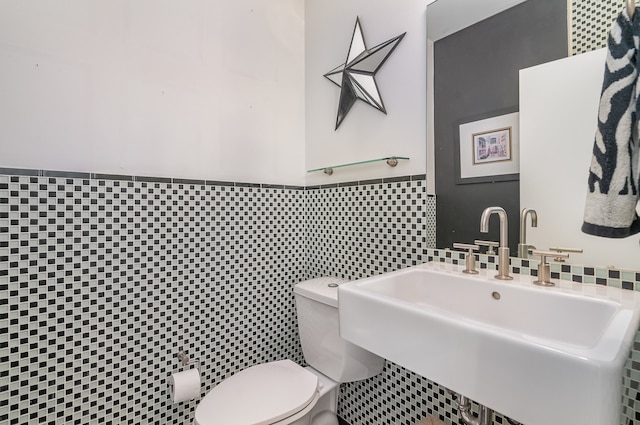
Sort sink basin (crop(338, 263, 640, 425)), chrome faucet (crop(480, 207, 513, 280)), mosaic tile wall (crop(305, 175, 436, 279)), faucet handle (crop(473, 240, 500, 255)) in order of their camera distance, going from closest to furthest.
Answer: sink basin (crop(338, 263, 640, 425)) < chrome faucet (crop(480, 207, 513, 280)) < faucet handle (crop(473, 240, 500, 255)) < mosaic tile wall (crop(305, 175, 436, 279))

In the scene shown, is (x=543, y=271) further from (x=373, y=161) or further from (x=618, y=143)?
(x=373, y=161)

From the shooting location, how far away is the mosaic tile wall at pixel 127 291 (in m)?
1.03

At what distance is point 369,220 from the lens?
56.2 inches

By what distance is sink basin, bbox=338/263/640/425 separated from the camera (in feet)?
1.60

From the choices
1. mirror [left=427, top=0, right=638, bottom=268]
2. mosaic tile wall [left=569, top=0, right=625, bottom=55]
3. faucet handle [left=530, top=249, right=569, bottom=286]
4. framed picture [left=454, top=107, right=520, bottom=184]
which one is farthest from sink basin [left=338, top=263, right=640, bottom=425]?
mosaic tile wall [left=569, top=0, right=625, bottom=55]

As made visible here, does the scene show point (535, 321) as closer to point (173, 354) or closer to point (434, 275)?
point (434, 275)

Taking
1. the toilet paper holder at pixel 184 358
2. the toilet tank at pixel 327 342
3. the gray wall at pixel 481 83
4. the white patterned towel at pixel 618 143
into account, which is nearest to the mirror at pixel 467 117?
the gray wall at pixel 481 83

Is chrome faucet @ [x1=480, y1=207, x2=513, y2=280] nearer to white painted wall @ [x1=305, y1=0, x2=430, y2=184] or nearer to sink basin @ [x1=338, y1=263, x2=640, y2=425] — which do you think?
sink basin @ [x1=338, y1=263, x2=640, y2=425]

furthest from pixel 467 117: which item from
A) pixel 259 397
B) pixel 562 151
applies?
pixel 259 397

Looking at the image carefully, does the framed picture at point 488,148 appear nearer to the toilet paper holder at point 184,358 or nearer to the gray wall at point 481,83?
the gray wall at point 481,83

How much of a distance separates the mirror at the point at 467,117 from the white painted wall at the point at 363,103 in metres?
0.06

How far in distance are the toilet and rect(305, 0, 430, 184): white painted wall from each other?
2.24ft

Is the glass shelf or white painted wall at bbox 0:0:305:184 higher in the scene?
white painted wall at bbox 0:0:305:184

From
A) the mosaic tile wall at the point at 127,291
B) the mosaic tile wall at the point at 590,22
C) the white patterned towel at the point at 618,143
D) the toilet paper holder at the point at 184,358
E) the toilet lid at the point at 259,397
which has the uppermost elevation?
the mosaic tile wall at the point at 590,22
